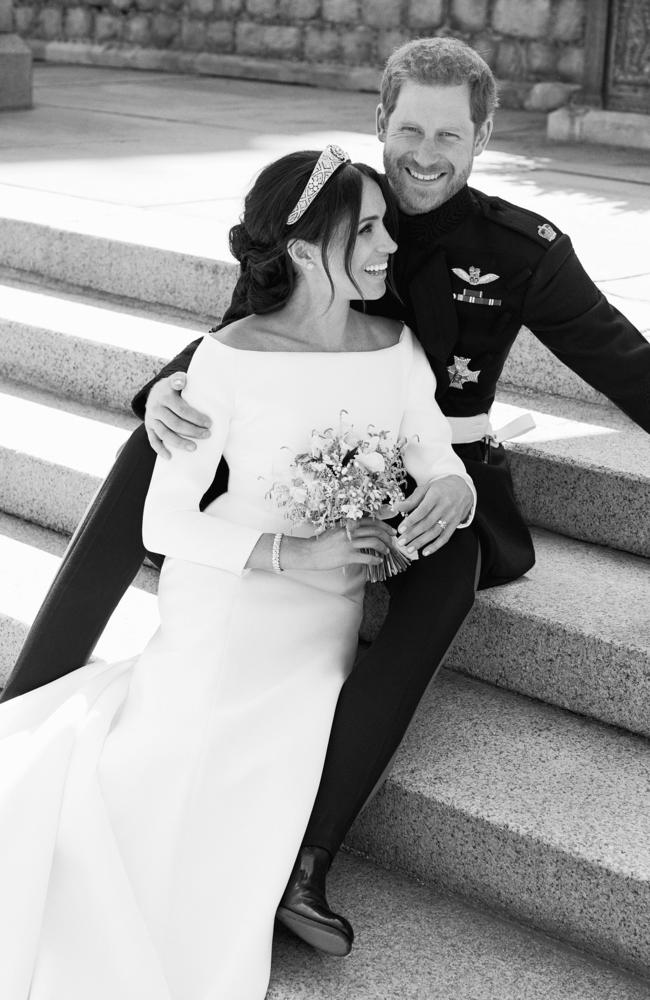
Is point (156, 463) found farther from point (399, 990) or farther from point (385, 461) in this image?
point (399, 990)

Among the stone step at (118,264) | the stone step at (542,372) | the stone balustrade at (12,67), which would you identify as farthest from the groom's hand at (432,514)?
the stone balustrade at (12,67)

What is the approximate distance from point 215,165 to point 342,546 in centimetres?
374

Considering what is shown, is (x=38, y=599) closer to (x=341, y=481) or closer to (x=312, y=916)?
(x=341, y=481)

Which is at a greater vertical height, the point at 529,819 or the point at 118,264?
the point at 118,264

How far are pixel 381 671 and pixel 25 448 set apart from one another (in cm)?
142

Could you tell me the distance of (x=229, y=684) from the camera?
2.22m

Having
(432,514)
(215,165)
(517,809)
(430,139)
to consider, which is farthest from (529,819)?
(215,165)

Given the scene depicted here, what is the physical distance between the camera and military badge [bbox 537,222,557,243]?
2.55 m

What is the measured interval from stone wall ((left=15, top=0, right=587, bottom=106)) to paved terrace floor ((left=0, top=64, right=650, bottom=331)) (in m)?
0.34

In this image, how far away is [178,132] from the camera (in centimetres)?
668

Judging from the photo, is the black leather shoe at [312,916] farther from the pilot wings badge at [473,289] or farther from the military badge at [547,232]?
the military badge at [547,232]

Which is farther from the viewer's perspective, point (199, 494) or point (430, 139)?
point (430, 139)

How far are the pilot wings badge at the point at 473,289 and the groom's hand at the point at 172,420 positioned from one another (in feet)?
1.93

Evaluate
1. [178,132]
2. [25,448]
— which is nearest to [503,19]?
[178,132]
